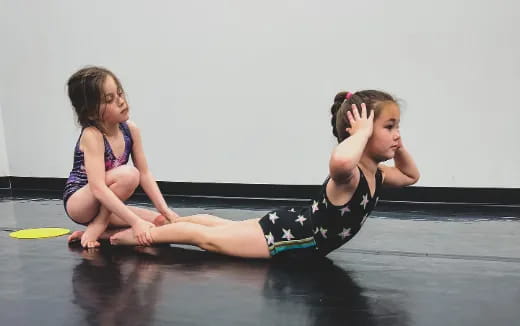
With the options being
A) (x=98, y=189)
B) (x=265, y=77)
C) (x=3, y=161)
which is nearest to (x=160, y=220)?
(x=98, y=189)

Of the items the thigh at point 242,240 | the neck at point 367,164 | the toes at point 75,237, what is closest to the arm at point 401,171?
the neck at point 367,164

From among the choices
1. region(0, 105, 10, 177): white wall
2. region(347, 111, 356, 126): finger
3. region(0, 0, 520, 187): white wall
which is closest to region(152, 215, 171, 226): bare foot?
region(347, 111, 356, 126): finger

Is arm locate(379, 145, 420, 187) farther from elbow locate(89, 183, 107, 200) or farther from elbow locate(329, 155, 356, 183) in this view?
elbow locate(89, 183, 107, 200)

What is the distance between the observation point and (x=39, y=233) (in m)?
2.39

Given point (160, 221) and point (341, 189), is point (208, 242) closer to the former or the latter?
point (160, 221)

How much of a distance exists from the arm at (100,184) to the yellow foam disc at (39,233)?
0.35 metres

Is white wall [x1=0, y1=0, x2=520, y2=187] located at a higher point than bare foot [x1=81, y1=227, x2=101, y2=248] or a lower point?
higher

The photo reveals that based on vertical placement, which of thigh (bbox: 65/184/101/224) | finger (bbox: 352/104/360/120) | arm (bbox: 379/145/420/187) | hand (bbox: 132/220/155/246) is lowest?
hand (bbox: 132/220/155/246)

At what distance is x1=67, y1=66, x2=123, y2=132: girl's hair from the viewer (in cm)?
216

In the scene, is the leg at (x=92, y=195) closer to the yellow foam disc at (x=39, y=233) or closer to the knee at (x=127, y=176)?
the knee at (x=127, y=176)

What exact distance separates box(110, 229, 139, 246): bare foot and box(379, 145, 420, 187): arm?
0.84 meters

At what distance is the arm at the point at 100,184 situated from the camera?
211 cm

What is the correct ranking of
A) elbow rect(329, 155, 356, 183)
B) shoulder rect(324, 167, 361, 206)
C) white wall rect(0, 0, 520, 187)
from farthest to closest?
1. white wall rect(0, 0, 520, 187)
2. shoulder rect(324, 167, 361, 206)
3. elbow rect(329, 155, 356, 183)

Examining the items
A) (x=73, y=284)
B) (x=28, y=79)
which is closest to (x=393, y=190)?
(x=73, y=284)
